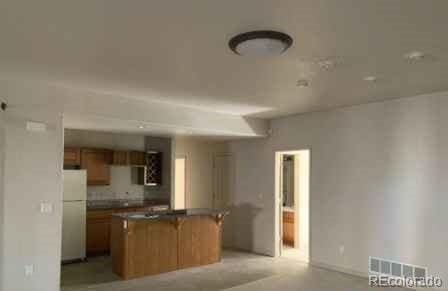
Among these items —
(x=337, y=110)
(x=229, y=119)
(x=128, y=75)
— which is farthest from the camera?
(x=229, y=119)

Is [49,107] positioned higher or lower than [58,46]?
lower

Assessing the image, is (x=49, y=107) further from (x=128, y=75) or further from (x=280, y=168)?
(x=280, y=168)

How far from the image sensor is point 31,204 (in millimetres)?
4383

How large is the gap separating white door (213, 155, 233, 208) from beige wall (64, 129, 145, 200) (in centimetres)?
169

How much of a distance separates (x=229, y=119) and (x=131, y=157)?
2.34 m

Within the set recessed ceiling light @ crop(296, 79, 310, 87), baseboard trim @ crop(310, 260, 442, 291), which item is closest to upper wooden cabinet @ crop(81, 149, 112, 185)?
baseboard trim @ crop(310, 260, 442, 291)

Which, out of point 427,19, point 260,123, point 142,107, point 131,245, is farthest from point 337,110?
point 131,245

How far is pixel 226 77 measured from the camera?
407cm

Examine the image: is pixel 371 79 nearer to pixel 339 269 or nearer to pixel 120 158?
pixel 339 269

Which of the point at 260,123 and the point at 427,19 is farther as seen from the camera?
the point at 260,123

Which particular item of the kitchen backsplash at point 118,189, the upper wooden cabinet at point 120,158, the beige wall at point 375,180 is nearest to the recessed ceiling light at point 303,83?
the beige wall at point 375,180

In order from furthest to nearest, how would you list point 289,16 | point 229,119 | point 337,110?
point 229,119
point 337,110
point 289,16

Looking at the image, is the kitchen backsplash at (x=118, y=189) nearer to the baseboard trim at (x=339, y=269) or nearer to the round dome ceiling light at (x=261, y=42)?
the baseboard trim at (x=339, y=269)

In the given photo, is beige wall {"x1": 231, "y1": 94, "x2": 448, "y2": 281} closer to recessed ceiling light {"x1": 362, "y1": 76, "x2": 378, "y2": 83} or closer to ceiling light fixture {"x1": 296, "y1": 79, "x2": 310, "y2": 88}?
recessed ceiling light {"x1": 362, "y1": 76, "x2": 378, "y2": 83}
